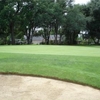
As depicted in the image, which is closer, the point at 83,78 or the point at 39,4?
the point at 83,78

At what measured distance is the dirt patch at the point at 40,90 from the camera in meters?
5.57

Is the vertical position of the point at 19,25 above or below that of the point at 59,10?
below

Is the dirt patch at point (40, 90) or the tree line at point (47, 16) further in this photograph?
the tree line at point (47, 16)

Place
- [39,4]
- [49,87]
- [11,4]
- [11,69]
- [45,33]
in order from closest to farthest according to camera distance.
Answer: [49,87], [11,69], [11,4], [39,4], [45,33]

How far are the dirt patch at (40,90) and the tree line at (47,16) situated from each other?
34.0m

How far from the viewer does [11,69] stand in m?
7.74

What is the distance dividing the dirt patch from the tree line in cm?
3403

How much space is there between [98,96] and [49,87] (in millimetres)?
1296

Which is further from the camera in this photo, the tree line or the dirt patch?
the tree line

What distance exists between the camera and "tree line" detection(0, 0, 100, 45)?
4100cm

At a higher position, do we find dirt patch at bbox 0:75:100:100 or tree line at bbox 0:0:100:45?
tree line at bbox 0:0:100:45

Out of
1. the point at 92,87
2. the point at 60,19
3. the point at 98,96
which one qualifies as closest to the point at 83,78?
the point at 92,87

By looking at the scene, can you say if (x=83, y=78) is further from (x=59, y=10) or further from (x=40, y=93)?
(x=59, y=10)

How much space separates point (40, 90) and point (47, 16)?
38215 mm
